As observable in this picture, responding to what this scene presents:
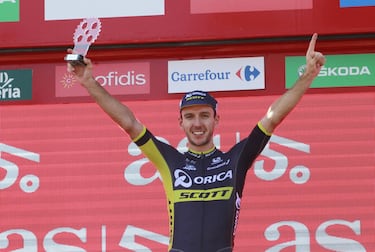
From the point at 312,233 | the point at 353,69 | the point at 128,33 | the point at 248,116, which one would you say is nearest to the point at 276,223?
the point at 312,233

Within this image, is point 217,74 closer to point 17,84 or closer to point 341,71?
point 341,71

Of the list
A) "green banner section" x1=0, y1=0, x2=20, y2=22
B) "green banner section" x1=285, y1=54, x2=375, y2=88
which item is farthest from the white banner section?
"green banner section" x1=285, y1=54, x2=375, y2=88

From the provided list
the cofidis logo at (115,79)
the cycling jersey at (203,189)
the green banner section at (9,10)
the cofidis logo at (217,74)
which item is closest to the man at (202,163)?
the cycling jersey at (203,189)

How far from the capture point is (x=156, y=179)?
5.87 metres

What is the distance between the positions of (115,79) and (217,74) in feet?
2.14

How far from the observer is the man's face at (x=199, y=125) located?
13.5 feet

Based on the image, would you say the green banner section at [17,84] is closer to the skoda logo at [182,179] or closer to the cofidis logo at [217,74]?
the cofidis logo at [217,74]

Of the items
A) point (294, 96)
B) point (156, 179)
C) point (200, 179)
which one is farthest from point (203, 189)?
point (156, 179)

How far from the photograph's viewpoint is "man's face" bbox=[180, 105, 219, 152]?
4.13 m

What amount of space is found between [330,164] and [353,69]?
0.61 metres

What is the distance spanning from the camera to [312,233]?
5.75 meters

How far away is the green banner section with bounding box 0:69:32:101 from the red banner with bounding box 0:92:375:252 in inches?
3.5

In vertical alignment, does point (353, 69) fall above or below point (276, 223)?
above

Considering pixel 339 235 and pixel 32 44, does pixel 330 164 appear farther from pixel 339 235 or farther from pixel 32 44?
pixel 32 44
